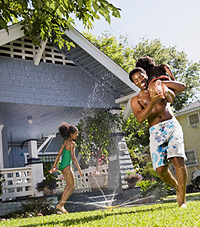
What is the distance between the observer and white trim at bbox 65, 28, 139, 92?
9.41 meters

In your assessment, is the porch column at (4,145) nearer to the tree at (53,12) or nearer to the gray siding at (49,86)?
the gray siding at (49,86)

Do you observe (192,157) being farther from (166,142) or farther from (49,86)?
(166,142)

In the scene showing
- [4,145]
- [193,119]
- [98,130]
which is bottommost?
[4,145]

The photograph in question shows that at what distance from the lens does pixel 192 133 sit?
20.1m

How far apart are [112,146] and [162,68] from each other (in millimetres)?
6424

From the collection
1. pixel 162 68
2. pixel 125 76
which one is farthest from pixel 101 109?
pixel 162 68

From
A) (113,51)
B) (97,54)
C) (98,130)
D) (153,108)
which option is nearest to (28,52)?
(97,54)

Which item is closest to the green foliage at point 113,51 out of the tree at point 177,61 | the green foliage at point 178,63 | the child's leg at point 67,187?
the tree at point 177,61

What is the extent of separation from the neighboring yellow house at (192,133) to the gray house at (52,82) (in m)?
10.1

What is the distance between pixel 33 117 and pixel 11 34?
10.6 feet

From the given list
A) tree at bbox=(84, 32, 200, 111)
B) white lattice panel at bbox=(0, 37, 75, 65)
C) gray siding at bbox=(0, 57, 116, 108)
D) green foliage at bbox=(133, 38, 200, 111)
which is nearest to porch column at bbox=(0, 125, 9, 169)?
gray siding at bbox=(0, 57, 116, 108)

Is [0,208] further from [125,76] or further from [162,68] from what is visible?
[162,68]

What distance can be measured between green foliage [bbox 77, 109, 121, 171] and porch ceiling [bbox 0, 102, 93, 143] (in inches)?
18.3

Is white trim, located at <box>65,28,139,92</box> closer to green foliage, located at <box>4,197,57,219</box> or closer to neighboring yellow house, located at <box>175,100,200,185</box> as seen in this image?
green foliage, located at <box>4,197,57,219</box>
